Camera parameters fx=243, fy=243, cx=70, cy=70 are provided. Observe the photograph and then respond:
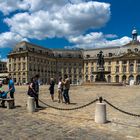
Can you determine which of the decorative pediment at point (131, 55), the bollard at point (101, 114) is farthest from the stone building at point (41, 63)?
the bollard at point (101, 114)

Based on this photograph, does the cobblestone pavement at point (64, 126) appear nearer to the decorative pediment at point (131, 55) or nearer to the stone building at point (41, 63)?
the stone building at point (41, 63)

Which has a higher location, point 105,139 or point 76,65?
point 76,65

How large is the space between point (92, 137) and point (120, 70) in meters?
96.3

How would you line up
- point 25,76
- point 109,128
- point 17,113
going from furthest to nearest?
point 25,76 → point 17,113 → point 109,128

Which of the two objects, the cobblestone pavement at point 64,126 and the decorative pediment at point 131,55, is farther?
the decorative pediment at point 131,55

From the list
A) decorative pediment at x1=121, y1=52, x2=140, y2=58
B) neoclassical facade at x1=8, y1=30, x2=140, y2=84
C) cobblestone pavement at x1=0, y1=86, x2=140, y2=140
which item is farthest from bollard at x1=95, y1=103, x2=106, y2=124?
decorative pediment at x1=121, y1=52, x2=140, y2=58

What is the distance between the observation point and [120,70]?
102500 millimetres

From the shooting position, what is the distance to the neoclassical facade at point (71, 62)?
3686 inches

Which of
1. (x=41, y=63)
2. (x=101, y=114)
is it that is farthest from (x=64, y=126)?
(x=41, y=63)

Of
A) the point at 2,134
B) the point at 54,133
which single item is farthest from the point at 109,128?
the point at 2,134

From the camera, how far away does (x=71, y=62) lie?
11144 centimetres

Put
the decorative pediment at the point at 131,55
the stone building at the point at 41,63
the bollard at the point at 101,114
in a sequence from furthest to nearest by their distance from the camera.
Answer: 1. the decorative pediment at the point at 131,55
2. the stone building at the point at 41,63
3. the bollard at the point at 101,114

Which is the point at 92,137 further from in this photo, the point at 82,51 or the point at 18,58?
the point at 82,51

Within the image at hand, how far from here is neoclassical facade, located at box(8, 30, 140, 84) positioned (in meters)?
93.6
